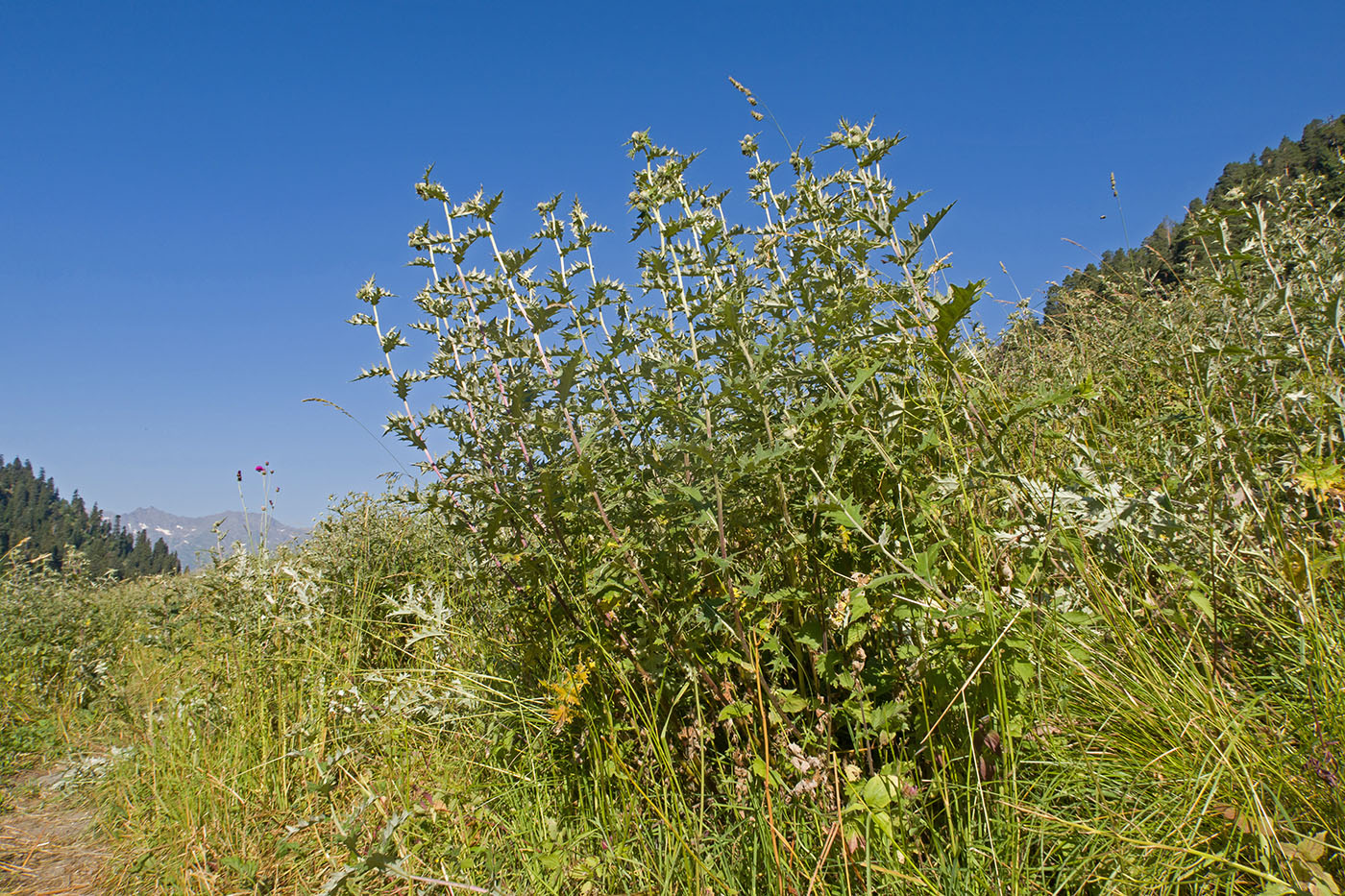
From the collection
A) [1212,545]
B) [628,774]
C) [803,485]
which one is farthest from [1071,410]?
[628,774]

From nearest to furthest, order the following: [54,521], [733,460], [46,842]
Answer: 1. [733,460]
2. [46,842]
3. [54,521]

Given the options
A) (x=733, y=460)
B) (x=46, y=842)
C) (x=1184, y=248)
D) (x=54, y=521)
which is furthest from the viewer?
(x=54, y=521)

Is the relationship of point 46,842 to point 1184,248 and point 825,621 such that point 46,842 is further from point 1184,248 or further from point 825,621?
point 1184,248

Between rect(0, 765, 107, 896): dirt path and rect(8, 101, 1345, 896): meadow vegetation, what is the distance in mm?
142

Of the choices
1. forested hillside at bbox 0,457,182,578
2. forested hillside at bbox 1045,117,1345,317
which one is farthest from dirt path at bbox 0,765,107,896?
forested hillside at bbox 0,457,182,578

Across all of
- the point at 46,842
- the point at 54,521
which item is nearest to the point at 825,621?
the point at 46,842

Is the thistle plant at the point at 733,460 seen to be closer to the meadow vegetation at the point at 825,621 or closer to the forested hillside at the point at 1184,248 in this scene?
the meadow vegetation at the point at 825,621

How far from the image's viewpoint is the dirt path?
8.23ft

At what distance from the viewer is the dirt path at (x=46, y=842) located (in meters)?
2.51

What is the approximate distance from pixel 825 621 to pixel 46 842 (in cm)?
351

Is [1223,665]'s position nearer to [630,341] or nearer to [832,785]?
[832,785]

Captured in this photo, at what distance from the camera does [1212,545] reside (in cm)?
166

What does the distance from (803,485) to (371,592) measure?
111 inches

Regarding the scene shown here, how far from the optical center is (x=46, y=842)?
113 inches
